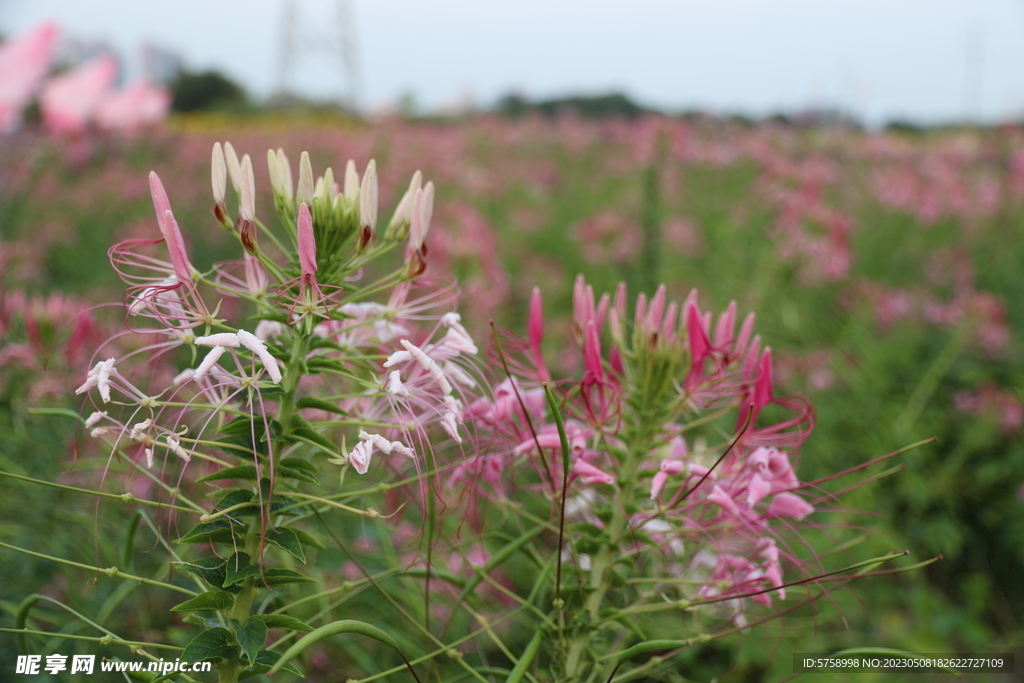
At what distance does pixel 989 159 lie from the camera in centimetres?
753

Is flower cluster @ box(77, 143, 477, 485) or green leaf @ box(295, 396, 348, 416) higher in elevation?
flower cluster @ box(77, 143, 477, 485)

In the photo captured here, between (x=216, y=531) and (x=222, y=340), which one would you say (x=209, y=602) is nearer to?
(x=216, y=531)

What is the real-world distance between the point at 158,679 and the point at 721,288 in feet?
11.7

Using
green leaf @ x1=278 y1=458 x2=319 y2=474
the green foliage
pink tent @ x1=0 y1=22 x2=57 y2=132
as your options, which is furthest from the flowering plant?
the green foliage

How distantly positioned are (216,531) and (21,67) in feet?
4.29

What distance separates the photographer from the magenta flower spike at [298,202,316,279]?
84 cm

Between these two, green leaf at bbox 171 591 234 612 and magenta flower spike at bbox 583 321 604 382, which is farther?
magenta flower spike at bbox 583 321 604 382

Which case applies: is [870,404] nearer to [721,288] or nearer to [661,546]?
[721,288]

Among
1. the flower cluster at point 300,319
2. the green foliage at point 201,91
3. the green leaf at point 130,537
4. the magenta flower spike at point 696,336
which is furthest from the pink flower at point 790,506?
the green foliage at point 201,91

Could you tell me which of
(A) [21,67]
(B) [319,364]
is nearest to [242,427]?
(B) [319,364]

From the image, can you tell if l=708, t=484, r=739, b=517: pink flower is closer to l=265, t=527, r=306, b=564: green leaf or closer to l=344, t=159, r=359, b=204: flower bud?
l=265, t=527, r=306, b=564: green leaf

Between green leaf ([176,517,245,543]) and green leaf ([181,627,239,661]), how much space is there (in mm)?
109

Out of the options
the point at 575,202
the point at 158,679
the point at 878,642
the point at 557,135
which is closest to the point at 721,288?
the point at 878,642

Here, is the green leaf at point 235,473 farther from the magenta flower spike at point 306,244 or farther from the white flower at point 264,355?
the magenta flower spike at point 306,244
